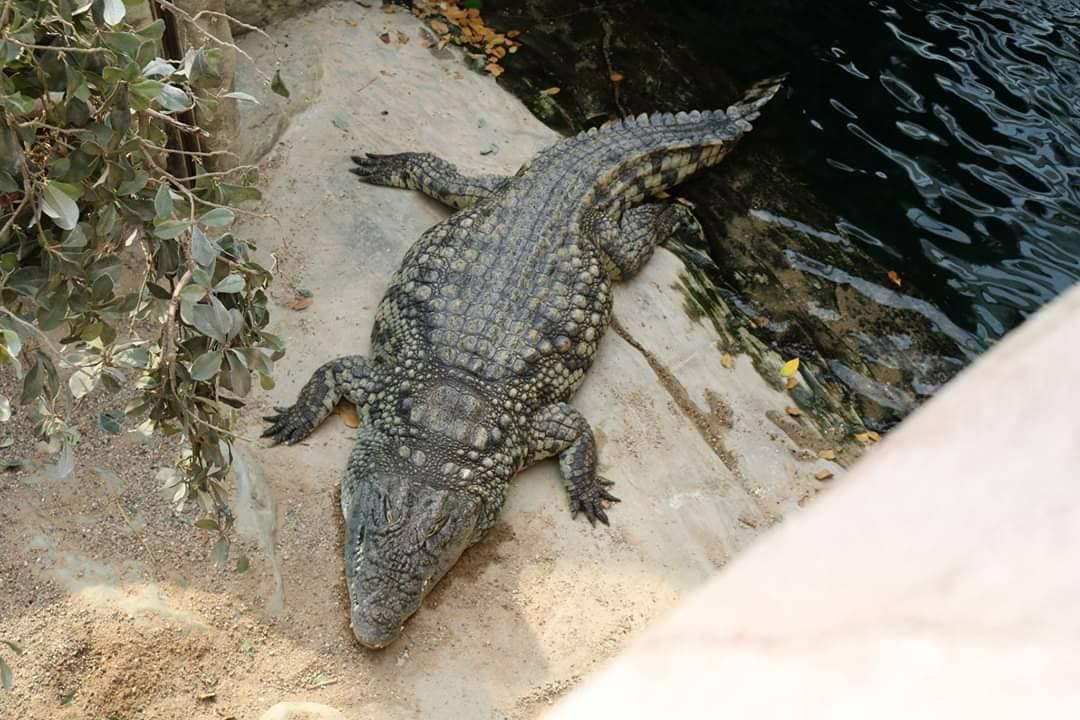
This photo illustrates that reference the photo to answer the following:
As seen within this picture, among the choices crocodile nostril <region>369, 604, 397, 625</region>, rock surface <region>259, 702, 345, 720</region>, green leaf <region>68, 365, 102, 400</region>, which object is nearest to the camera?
green leaf <region>68, 365, 102, 400</region>

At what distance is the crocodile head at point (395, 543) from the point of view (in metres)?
3.73

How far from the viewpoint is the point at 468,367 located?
184 inches

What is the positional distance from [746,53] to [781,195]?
1325 mm

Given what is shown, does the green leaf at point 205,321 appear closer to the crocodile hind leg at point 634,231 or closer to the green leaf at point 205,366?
the green leaf at point 205,366

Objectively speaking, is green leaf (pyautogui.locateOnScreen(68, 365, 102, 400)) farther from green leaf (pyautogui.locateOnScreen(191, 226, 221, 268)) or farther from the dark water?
the dark water

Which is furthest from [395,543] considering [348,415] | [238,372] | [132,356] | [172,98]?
[172,98]

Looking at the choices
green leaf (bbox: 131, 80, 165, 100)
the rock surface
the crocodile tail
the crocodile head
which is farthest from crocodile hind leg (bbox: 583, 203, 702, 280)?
green leaf (bbox: 131, 80, 165, 100)

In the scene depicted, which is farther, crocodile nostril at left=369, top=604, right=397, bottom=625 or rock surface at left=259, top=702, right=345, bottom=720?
crocodile nostril at left=369, top=604, right=397, bottom=625

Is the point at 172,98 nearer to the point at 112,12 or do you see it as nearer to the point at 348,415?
the point at 112,12

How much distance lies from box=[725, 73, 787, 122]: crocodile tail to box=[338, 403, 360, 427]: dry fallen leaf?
3.27 meters

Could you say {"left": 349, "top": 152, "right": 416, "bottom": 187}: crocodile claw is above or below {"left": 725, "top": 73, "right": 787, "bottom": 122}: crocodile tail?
below

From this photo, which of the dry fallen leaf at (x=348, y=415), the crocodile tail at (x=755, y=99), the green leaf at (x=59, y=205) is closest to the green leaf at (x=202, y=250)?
the green leaf at (x=59, y=205)

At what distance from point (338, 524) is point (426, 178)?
2.34 m

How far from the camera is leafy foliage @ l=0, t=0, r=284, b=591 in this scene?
81.0 inches
